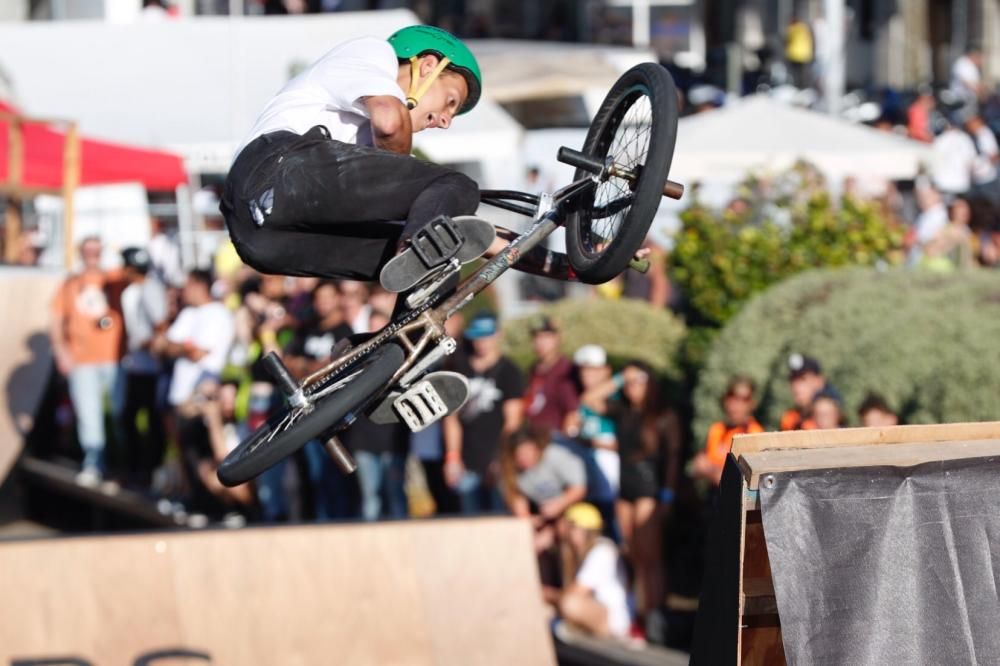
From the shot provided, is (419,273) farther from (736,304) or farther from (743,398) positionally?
(736,304)

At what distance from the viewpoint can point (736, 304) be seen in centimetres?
1143

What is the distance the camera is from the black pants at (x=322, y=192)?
16.3ft

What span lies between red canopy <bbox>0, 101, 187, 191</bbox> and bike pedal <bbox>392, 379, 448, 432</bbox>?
Result: 9.44 m

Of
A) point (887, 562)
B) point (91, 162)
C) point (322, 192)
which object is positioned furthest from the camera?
point (91, 162)

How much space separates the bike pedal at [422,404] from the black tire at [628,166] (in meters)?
0.65

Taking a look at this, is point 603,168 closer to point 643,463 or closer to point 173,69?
point 643,463

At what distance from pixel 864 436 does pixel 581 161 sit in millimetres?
1368

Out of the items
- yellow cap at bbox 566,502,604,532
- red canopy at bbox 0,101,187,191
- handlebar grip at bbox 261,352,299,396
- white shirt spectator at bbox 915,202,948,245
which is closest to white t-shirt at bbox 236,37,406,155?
handlebar grip at bbox 261,352,299,396

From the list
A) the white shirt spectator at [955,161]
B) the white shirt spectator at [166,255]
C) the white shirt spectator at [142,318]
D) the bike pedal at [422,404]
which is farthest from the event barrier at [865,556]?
the white shirt spectator at [955,161]

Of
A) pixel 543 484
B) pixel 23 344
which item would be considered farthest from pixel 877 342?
pixel 23 344

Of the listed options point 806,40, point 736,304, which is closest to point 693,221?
point 736,304

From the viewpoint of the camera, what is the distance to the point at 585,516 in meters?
9.15

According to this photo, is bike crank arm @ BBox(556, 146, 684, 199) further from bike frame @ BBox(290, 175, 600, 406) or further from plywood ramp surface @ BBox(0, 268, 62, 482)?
plywood ramp surface @ BBox(0, 268, 62, 482)

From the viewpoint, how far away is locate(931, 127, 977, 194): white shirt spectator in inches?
604
